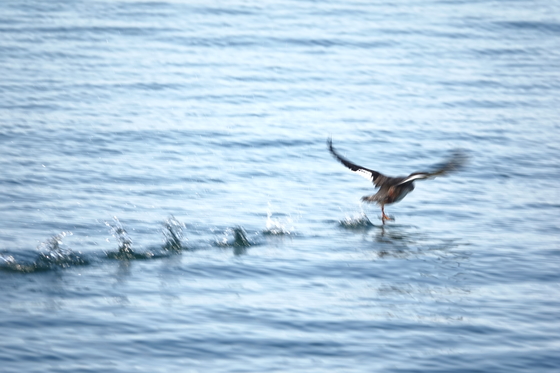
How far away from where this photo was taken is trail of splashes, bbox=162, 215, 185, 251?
12727mm

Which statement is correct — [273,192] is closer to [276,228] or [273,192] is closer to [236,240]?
[276,228]

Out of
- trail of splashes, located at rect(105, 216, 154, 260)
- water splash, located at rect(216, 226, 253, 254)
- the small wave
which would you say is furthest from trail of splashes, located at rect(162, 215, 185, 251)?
the small wave

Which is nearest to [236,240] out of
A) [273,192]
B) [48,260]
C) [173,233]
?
[173,233]

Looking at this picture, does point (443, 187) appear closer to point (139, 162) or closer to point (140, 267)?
point (139, 162)

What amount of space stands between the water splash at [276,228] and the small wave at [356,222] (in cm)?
82

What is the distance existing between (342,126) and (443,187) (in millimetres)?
4157

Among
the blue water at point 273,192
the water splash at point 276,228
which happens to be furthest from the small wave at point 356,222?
the water splash at point 276,228

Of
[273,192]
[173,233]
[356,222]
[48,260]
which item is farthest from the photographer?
[273,192]

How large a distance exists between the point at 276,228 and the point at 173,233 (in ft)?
5.14

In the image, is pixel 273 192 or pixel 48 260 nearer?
pixel 48 260

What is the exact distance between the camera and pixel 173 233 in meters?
13.0

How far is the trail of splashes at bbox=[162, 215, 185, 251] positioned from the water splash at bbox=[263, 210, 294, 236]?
1.23 metres

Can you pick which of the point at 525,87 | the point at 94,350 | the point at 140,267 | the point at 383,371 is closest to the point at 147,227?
the point at 140,267

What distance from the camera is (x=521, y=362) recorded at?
31.7 feet
